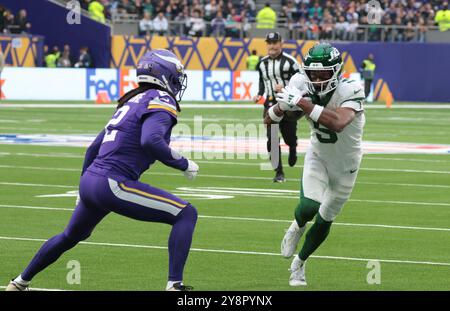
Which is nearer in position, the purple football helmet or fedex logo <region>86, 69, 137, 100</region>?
the purple football helmet

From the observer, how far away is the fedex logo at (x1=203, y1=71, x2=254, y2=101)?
4509 centimetres

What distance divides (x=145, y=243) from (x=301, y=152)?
11508 millimetres

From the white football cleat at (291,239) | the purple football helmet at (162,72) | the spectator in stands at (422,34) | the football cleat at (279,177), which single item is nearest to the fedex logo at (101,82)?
the spectator in stands at (422,34)

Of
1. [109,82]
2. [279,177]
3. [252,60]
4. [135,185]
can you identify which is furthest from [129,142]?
[252,60]

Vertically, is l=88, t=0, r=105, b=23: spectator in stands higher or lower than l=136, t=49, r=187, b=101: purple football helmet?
lower

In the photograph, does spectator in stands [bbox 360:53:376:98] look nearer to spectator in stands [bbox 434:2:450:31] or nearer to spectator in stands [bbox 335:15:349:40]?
spectator in stands [bbox 335:15:349:40]

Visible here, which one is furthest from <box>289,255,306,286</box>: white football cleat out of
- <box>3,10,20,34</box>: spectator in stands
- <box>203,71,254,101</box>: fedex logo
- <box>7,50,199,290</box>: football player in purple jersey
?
<box>3,10,20,34</box>: spectator in stands

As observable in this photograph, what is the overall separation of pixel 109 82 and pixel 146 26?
232 inches

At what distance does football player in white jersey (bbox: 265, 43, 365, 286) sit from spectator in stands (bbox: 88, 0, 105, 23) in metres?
39.7

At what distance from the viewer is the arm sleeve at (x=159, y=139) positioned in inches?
332

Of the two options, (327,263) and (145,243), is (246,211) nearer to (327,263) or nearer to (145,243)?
(145,243)

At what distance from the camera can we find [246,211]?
48.5 feet

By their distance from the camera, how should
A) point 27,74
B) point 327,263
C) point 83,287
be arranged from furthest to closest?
1. point 27,74
2. point 327,263
3. point 83,287
